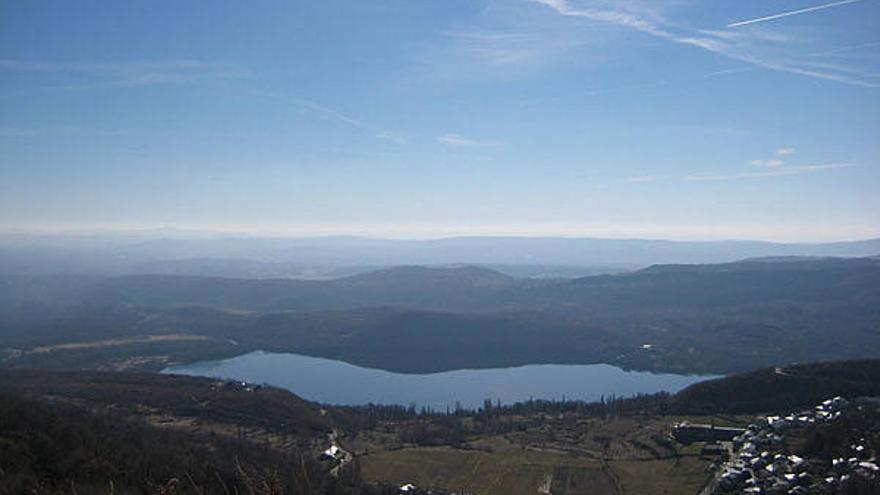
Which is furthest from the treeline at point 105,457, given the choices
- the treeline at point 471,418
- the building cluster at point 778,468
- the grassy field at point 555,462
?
the building cluster at point 778,468

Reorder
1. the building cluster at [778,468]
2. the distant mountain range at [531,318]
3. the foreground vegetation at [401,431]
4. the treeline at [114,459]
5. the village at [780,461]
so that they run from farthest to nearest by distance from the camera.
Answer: the distant mountain range at [531,318] < the village at [780,461] < the building cluster at [778,468] < the foreground vegetation at [401,431] < the treeline at [114,459]

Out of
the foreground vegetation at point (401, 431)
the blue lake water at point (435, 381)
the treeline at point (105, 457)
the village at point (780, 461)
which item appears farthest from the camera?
the blue lake water at point (435, 381)

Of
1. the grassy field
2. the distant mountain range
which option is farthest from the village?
the distant mountain range

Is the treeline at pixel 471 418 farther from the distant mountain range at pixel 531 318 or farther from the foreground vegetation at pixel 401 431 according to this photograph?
the distant mountain range at pixel 531 318

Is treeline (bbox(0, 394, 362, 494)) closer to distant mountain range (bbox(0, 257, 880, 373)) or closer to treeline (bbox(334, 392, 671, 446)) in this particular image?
treeline (bbox(334, 392, 671, 446))

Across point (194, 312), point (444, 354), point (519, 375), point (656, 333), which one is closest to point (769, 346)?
point (656, 333)

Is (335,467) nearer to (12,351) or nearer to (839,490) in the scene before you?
(839,490)

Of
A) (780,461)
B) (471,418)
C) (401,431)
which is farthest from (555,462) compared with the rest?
(471,418)

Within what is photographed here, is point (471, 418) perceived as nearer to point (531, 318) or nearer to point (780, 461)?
point (780, 461)
